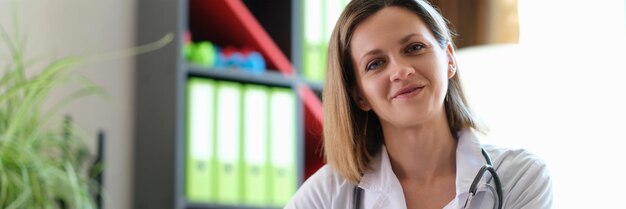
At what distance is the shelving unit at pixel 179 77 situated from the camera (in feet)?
8.55

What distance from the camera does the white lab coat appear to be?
1.54 metres

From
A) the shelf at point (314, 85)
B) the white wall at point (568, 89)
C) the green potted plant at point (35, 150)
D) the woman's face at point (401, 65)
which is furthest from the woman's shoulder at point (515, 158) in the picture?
the shelf at point (314, 85)

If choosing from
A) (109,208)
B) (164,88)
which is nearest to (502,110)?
(164,88)

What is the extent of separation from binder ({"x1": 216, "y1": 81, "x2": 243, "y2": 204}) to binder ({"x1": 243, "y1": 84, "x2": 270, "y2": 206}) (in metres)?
0.02

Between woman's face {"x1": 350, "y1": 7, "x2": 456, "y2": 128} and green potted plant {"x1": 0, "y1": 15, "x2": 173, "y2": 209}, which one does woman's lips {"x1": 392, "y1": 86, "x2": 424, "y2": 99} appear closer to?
woman's face {"x1": 350, "y1": 7, "x2": 456, "y2": 128}

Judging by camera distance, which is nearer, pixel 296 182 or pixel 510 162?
pixel 510 162

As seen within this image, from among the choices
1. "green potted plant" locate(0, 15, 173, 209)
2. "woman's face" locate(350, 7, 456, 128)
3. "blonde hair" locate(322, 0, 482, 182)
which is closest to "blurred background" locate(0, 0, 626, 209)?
"green potted plant" locate(0, 15, 173, 209)

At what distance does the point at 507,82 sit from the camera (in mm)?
2258

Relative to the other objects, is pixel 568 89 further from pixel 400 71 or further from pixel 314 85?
pixel 314 85

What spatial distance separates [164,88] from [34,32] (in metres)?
0.42

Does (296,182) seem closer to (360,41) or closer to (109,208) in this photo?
(109,208)

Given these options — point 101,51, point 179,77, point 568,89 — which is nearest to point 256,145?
point 179,77

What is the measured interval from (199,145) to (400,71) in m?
1.23

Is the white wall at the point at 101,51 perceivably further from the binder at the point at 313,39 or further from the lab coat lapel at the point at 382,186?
the lab coat lapel at the point at 382,186
